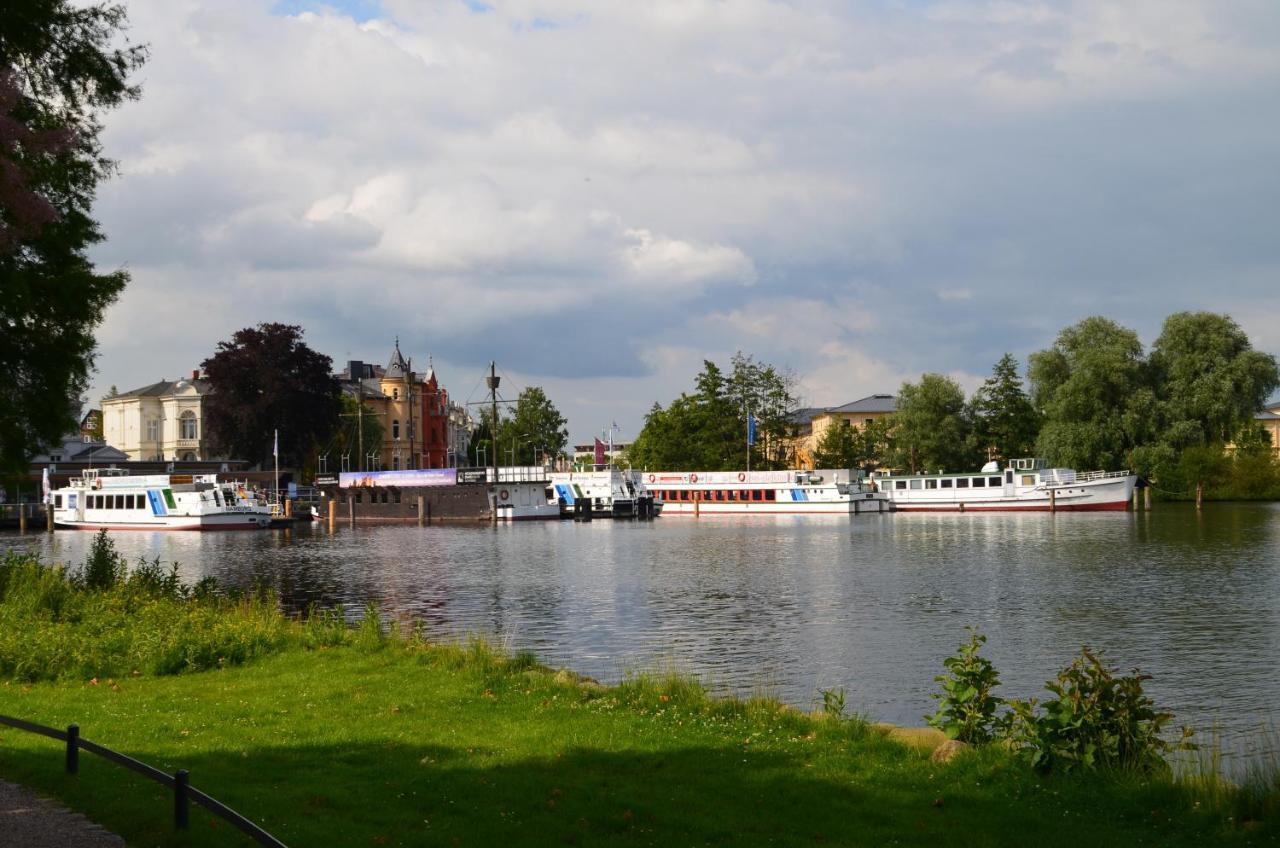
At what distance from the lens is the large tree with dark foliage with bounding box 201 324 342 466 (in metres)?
113

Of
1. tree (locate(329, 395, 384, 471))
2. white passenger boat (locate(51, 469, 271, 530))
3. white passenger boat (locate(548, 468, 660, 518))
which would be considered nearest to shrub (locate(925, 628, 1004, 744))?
white passenger boat (locate(51, 469, 271, 530))

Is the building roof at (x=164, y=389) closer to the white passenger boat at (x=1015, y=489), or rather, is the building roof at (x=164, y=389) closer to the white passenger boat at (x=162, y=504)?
the white passenger boat at (x=162, y=504)

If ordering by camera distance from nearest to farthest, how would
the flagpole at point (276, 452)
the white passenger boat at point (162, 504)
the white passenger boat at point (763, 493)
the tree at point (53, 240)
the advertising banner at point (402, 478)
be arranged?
the tree at point (53, 240)
the white passenger boat at point (162, 504)
the white passenger boat at point (763, 493)
the flagpole at point (276, 452)
the advertising banner at point (402, 478)

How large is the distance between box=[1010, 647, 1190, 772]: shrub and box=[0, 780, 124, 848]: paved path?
30.4ft

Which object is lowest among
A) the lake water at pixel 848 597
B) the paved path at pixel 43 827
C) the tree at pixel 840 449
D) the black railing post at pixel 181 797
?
the lake water at pixel 848 597

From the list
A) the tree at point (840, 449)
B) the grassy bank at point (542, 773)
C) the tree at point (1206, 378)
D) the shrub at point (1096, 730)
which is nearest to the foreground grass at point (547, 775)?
the grassy bank at point (542, 773)

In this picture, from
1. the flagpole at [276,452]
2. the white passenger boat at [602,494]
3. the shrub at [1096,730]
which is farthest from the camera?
the white passenger boat at [602,494]

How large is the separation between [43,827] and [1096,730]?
34.2ft

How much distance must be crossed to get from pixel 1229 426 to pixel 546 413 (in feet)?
343

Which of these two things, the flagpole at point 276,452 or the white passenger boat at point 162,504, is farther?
the flagpole at point 276,452

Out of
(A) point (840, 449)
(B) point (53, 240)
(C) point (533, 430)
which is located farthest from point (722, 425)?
(B) point (53, 240)

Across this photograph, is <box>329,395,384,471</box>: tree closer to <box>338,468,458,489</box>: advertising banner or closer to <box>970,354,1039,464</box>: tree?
<box>338,468,458,489</box>: advertising banner

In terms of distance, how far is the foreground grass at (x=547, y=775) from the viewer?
10734mm

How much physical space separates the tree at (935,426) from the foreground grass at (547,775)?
9975cm
